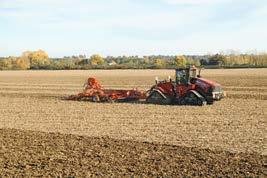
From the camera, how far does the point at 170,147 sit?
44.2 ft

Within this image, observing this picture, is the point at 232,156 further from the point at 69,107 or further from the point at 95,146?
the point at 69,107

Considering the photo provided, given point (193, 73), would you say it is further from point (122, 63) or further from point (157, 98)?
point (122, 63)

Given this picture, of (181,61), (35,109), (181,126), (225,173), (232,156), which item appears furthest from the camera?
(181,61)

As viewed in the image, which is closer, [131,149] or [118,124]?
[131,149]

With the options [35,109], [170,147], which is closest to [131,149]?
[170,147]

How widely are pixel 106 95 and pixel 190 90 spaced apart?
503 centimetres

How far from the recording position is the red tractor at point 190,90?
24125mm

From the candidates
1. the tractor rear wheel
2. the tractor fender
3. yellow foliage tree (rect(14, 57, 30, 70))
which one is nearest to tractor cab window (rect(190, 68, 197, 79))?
the tractor fender

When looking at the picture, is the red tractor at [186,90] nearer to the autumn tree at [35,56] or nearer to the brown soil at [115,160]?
the brown soil at [115,160]

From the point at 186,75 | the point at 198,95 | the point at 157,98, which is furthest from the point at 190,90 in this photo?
the point at 157,98

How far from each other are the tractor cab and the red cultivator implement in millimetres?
2916

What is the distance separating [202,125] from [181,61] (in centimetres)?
10708

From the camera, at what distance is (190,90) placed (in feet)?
79.9

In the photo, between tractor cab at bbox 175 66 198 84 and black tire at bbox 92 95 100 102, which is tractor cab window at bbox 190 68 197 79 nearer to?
tractor cab at bbox 175 66 198 84
